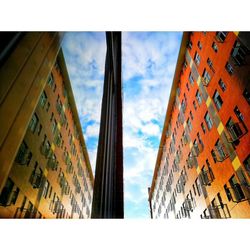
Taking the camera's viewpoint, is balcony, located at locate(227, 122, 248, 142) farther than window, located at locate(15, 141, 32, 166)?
No

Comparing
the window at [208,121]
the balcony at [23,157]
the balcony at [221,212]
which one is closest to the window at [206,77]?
the window at [208,121]

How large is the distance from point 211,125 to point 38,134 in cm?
1382

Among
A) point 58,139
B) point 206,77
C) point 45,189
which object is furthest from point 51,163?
point 206,77

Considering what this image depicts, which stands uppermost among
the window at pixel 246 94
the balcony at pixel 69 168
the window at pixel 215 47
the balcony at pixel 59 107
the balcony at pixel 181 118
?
the balcony at pixel 181 118

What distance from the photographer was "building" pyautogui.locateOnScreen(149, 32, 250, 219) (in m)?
11.5

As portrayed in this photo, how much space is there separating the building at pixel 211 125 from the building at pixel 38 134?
15.0 feet

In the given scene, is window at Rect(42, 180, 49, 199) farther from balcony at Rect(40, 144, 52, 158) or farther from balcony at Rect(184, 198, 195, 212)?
balcony at Rect(184, 198, 195, 212)

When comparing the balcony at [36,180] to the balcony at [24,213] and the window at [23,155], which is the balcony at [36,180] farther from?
the balcony at [24,213]

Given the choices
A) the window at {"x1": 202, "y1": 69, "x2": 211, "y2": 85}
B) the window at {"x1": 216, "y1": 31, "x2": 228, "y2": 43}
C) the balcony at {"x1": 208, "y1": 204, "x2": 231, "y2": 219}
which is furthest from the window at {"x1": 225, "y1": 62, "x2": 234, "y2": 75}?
the balcony at {"x1": 208, "y1": 204, "x2": 231, "y2": 219}

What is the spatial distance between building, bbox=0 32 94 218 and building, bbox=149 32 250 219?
4578 mm

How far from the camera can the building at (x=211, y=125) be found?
11.5 meters
